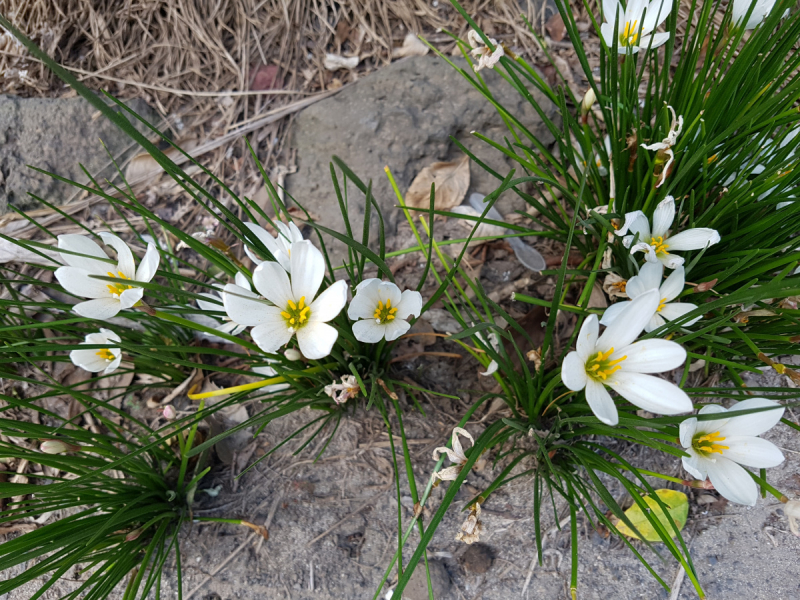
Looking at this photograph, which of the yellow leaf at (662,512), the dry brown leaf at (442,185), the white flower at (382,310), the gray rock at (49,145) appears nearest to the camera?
the white flower at (382,310)

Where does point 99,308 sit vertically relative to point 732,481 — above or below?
above

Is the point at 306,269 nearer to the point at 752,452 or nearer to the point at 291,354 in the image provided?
the point at 291,354

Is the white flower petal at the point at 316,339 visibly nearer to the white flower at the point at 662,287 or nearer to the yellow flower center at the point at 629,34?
the white flower at the point at 662,287

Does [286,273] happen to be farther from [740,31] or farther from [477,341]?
[740,31]

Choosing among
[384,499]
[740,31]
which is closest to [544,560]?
[384,499]

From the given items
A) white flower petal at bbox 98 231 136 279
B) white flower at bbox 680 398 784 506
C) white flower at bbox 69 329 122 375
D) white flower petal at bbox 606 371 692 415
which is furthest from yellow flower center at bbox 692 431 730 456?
white flower at bbox 69 329 122 375

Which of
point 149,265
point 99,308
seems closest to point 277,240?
point 149,265

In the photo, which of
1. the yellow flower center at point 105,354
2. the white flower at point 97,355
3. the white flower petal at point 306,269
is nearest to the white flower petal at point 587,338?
the white flower petal at point 306,269
